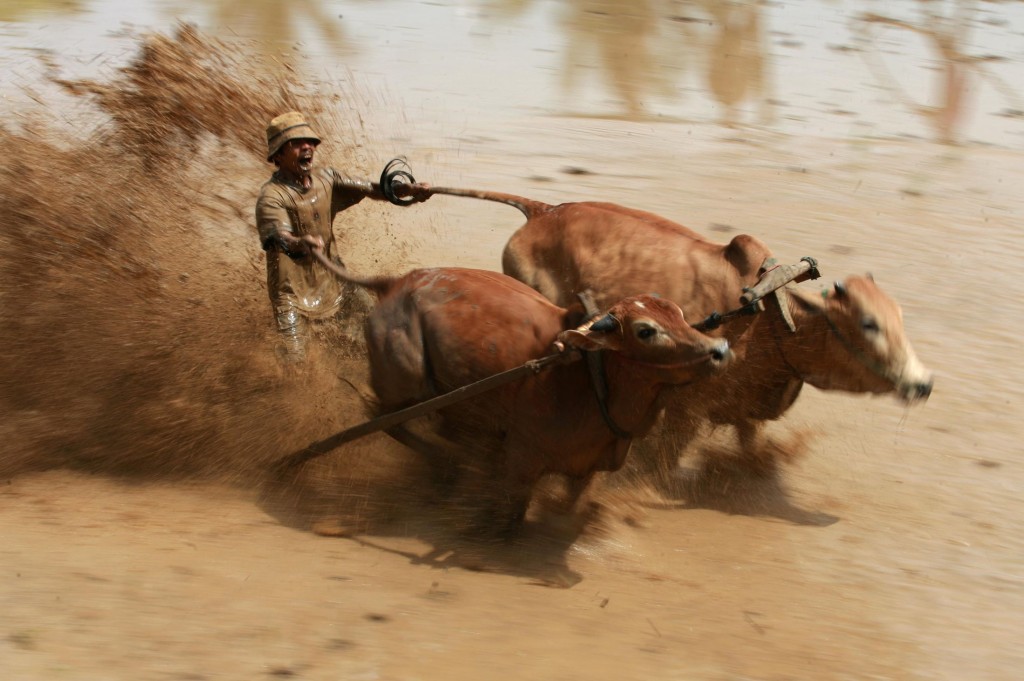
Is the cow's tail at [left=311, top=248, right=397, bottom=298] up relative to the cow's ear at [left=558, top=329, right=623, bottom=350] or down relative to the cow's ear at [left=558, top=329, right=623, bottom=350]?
up

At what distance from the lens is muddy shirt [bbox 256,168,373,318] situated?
5449 mm

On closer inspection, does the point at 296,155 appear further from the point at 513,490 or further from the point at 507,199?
the point at 513,490

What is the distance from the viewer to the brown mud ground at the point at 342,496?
4184mm

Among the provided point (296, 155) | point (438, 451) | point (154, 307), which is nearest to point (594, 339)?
point (438, 451)

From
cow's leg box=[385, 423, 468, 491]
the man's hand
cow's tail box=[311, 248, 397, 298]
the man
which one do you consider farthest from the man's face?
cow's leg box=[385, 423, 468, 491]

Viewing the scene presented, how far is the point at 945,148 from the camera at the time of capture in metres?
10.4

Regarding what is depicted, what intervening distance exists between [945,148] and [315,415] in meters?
7.17

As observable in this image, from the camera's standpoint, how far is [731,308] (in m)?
5.39

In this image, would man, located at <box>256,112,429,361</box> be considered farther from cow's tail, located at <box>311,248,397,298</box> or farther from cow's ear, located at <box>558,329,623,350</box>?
cow's ear, located at <box>558,329,623,350</box>

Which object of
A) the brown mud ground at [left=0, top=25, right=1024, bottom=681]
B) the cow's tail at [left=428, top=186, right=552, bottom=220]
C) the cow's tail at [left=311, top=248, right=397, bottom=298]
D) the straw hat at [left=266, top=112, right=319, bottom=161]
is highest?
Answer: the straw hat at [left=266, top=112, right=319, bottom=161]

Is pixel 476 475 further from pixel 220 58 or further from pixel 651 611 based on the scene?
pixel 220 58

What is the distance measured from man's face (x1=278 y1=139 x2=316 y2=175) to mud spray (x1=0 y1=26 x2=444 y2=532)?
846 millimetres

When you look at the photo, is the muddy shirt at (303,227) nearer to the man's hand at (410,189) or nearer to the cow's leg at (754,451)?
the man's hand at (410,189)

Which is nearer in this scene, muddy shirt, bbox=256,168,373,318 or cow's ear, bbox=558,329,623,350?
cow's ear, bbox=558,329,623,350
